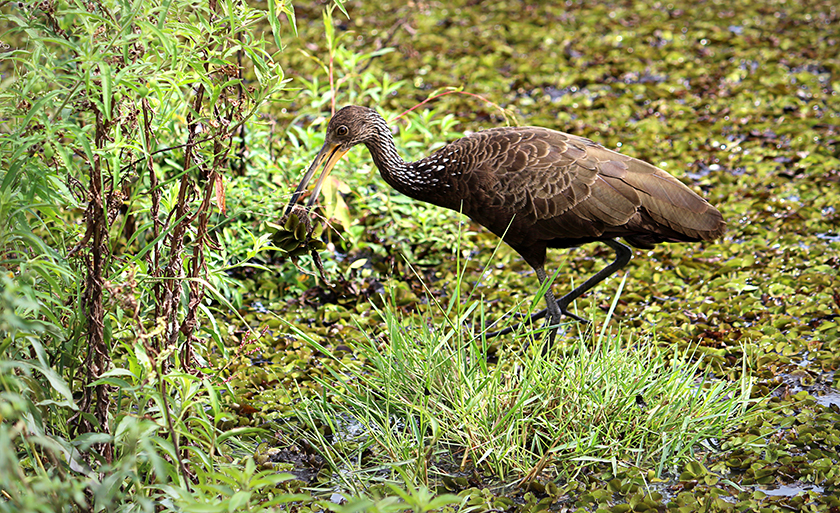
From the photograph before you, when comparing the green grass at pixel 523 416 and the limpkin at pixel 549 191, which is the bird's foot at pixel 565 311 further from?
the green grass at pixel 523 416

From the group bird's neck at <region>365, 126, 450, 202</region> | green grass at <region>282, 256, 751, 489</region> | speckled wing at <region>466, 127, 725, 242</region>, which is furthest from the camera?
bird's neck at <region>365, 126, 450, 202</region>

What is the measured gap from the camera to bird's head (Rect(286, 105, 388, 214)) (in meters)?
4.22

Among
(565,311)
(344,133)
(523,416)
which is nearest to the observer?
(523,416)

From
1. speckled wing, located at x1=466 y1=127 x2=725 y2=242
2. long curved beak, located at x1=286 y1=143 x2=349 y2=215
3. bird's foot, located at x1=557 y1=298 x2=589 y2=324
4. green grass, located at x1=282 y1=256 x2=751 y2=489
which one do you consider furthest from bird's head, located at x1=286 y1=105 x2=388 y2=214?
bird's foot, located at x1=557 y1=298 x2=589 y2=324

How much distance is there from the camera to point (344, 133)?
13.9 feet

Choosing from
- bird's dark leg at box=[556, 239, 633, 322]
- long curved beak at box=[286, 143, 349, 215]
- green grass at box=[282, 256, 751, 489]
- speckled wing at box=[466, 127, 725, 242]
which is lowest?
green grass at box=[282, 256, 751, 489]

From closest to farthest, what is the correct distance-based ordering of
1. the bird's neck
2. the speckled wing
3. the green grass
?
the green grass, the speckled wing, the bird's neck

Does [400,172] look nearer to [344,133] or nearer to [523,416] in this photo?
[344,133]

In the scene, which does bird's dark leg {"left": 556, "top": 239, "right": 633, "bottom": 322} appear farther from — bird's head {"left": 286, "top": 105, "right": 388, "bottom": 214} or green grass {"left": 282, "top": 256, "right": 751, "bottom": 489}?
bird's head {"left": 286, "top": 105, "right": 388, "bottom": 214}

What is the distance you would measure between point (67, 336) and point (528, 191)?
2.22 meters

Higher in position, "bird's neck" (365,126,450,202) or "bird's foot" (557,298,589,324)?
"bird's neck" (365,126,450,202)

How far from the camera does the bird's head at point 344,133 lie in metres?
4.22

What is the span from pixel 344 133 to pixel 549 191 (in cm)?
115

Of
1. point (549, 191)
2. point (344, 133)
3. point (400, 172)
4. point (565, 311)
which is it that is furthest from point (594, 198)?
point (344, 133)
